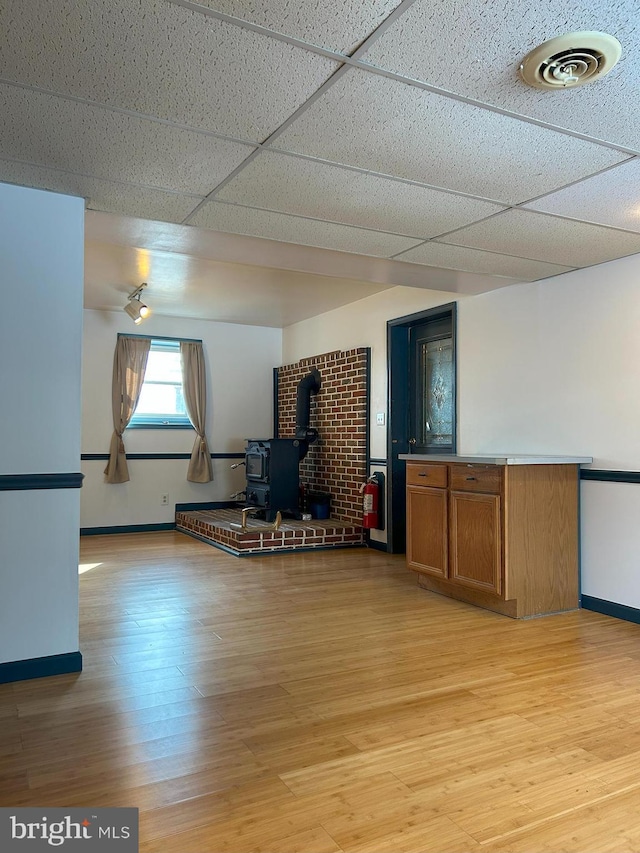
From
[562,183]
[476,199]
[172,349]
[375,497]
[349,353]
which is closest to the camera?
[562,183]

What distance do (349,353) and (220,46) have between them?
4.49m

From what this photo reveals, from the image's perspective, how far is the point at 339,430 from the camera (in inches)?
250

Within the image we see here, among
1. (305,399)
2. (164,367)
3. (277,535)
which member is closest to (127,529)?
(164,367)

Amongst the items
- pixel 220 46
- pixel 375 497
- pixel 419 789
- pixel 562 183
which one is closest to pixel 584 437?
pixel 562 183

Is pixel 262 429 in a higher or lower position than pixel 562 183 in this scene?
lower

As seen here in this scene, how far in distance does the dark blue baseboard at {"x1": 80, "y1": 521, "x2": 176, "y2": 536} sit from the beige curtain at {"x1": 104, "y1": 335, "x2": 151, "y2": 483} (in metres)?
0.50

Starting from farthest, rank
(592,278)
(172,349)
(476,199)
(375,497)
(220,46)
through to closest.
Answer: (172,349) → (375,497) → (592,278) → (476,199) → (220,46)

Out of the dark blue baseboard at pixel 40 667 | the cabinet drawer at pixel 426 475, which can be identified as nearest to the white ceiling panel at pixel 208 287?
the cabinet drawer at pixel 426 475

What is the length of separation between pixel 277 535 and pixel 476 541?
92.5 inches

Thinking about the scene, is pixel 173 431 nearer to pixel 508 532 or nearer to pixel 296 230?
pixel 296 230

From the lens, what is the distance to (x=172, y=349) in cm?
712

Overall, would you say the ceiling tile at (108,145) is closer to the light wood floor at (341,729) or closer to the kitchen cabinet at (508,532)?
the light wood floor at (341,729)

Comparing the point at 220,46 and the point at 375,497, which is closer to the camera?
the point at 220,46

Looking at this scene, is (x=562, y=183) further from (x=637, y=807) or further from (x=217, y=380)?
(x=217, y=380)
